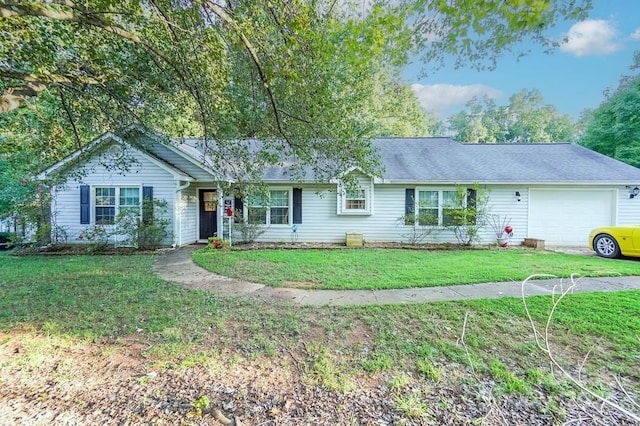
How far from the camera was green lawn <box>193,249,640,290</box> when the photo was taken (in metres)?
6.23

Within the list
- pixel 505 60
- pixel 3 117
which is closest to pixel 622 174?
pixel 505 60

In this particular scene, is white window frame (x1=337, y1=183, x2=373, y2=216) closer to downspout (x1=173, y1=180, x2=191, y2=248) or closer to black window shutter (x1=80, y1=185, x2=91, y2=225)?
downspout (x1=173, y1=180, x2=191, y2=248)

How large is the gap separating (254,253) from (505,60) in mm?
8141

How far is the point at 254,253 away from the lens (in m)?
9.66

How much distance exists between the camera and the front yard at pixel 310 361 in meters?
2.40

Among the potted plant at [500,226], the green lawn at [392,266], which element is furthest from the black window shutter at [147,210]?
the potted plant at [500,226]

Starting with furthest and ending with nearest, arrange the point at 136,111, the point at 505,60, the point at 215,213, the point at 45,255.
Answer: the point at 215,213 → the point at 45,255 → the point at 136,111 → the point at 505,60

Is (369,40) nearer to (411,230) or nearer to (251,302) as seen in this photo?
(251,302)

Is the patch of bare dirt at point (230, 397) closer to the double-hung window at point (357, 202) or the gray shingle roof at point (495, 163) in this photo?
the double-hung window at point (357, 202)

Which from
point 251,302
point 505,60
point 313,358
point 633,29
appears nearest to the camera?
point 313,358

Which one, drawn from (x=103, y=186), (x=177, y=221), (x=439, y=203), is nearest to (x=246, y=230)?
(x=177, y=221)

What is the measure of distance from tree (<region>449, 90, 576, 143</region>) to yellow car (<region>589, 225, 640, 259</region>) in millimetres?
24499

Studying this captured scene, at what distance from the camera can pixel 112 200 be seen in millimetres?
10656

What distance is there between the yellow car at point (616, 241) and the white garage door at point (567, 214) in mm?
2361
